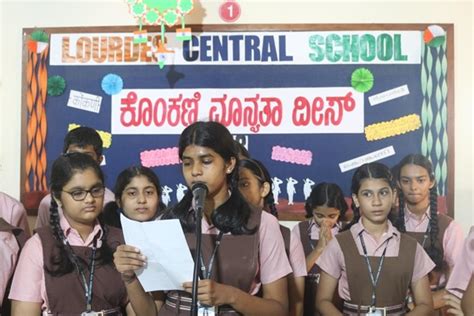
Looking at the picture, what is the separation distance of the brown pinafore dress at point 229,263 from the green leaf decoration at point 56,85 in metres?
2.62

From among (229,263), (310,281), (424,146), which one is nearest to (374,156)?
(424,146)

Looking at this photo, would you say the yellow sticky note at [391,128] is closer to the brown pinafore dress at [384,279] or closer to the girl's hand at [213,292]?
the brown pinafore dress at [384,279]

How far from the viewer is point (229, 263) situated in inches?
76.5

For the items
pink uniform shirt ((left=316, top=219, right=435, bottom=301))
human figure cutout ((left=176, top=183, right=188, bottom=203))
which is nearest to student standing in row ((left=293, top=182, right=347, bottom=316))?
pink uniform shirt ((left=316, top=219, right=435, bottom=301))

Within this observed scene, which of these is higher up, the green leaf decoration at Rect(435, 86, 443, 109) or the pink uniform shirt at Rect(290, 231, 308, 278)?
the green leaf decoration at Rect(435, 86, 443, 109)

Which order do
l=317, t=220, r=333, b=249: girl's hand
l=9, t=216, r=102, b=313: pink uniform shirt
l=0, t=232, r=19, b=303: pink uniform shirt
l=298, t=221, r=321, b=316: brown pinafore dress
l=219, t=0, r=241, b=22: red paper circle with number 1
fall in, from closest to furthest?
l=9, t=216, r=102, b=313: pink uniform shirt
l=0, t=232, r=19, b=303: pink uniform shirt
l=298, t=221, r=321, b=316: brown pinafore dress
l=317, t=220, r=333, b=249: girl's hand
l=219, t=0, r=241, b=22: red paper circle with number 1

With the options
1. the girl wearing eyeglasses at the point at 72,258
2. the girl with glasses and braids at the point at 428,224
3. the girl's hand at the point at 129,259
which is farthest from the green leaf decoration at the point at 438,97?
the girl's hand at the point at 129,259

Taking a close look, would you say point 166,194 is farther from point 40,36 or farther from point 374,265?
point 374,265

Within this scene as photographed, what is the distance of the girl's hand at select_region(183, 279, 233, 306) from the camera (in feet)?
5.78

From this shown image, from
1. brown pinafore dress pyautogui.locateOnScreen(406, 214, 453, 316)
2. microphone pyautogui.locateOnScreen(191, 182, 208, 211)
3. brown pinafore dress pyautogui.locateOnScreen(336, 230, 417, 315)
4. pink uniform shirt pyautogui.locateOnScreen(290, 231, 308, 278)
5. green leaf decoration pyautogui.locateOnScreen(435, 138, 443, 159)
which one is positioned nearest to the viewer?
microphone pyautogui.locateOnScreen(191, 182, 208, 211)

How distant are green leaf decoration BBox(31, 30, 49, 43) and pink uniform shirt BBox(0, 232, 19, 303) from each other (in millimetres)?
2272

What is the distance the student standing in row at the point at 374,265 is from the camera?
2545 mm

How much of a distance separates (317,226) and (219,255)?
1607mm

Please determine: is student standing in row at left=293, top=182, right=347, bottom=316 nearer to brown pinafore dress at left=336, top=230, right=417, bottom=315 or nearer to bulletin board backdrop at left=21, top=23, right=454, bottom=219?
bulletin board backdrop at left=21, top=23, right=454, bottom=219
